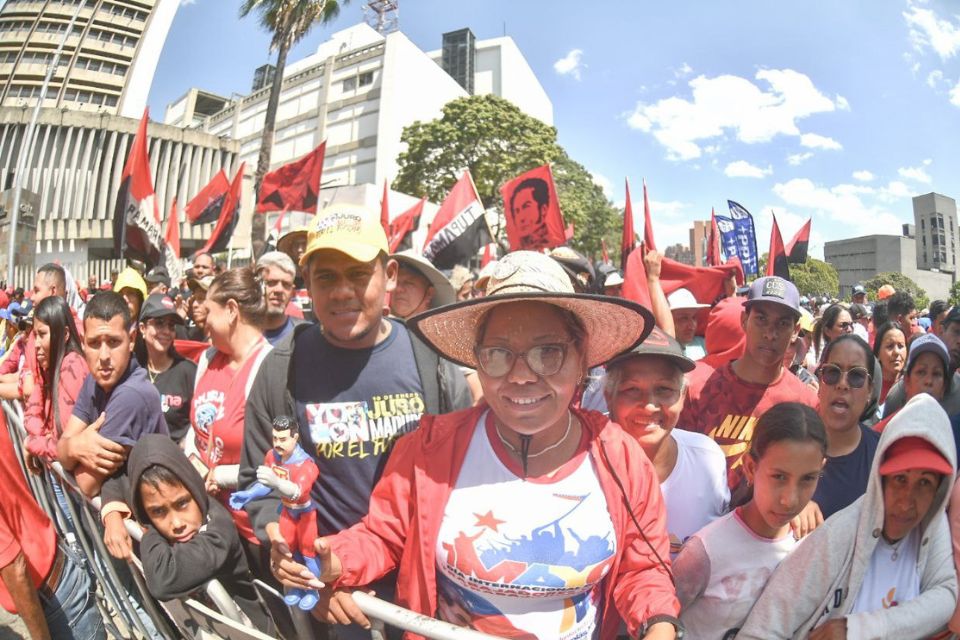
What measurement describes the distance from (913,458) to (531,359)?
1066mm

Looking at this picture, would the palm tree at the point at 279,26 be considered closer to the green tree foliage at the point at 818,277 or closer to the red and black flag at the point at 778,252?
the red and black flag at the point at 778,252

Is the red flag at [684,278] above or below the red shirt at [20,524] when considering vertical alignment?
above

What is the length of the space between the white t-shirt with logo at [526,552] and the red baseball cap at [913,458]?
0.80 metres

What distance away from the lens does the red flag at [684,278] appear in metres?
3.60

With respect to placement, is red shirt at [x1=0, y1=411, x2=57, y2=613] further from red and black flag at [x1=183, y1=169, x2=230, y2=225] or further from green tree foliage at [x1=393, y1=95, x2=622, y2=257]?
green tree foliage at [x1=393, y1=95, x2=622, y2=257]

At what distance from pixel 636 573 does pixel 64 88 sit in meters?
72.9

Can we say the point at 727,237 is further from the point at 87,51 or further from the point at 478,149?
the point at 87,51

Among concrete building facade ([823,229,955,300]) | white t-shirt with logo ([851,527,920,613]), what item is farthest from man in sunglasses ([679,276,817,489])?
concrete building facade ([823,229,955,300])

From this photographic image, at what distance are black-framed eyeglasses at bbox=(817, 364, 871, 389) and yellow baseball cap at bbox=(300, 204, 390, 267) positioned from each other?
202 centimetres

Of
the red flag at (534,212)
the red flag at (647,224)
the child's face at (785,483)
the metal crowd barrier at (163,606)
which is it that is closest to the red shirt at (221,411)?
the metal crowd barrier at (163,606)

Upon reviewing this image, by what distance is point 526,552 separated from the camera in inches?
56.6

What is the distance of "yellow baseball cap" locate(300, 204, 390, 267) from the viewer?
193 cm

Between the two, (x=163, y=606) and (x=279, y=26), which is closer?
(x=163, y=606)

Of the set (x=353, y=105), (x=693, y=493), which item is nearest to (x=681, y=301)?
(x=693, y=493)
